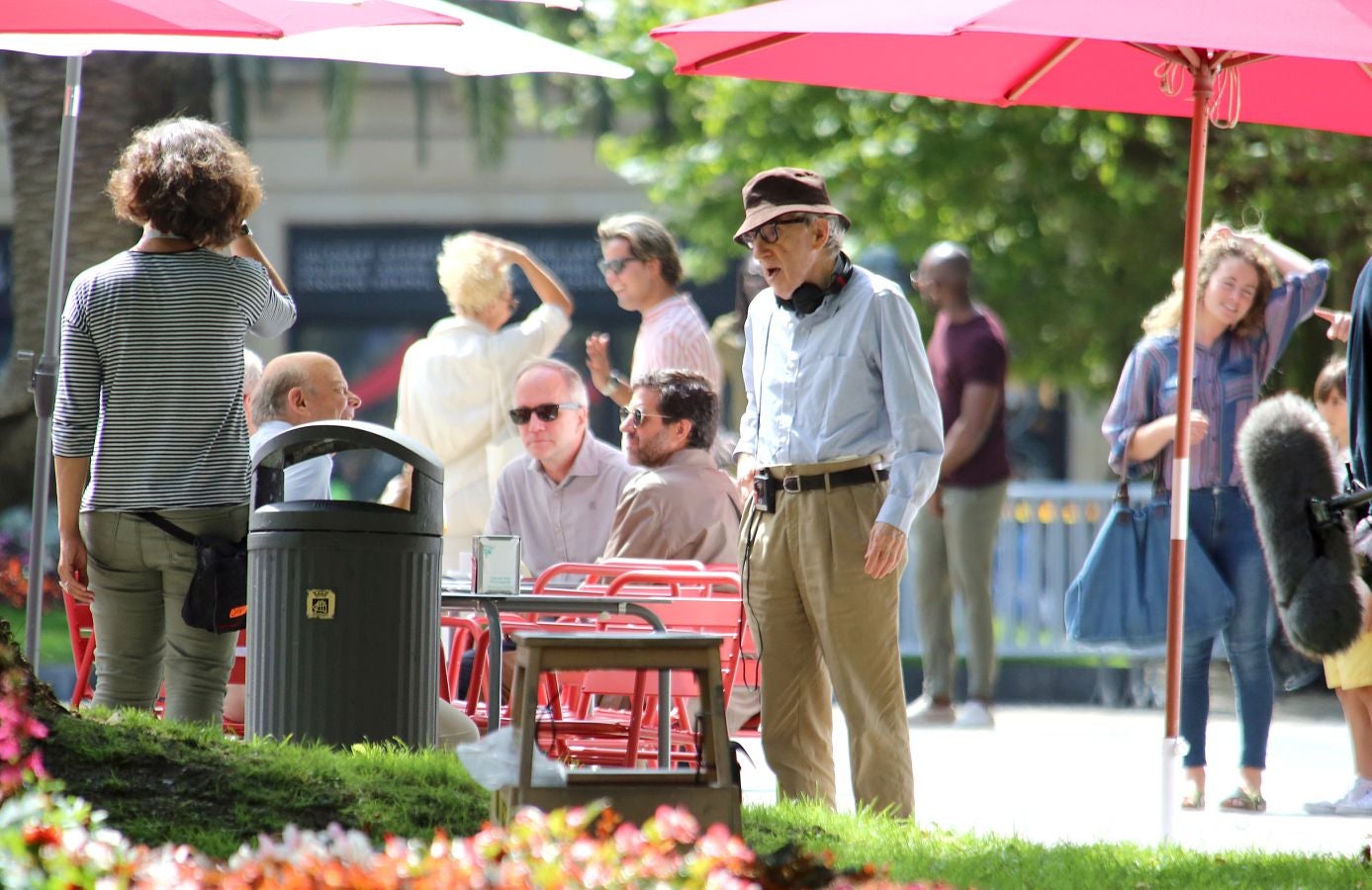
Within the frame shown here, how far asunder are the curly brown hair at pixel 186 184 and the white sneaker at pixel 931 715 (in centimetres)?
614

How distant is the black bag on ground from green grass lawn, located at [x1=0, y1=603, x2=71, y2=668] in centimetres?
638

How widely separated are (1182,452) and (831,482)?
1.10 metres

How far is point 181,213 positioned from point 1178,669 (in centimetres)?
322

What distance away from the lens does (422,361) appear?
9352 millimetres

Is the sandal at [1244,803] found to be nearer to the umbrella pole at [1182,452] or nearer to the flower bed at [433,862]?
the umbrella pole at [1182,452]

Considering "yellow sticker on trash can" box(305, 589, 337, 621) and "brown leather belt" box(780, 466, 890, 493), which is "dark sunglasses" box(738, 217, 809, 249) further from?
"yellow sticker on trash can" box(305, 589, 337, 621)

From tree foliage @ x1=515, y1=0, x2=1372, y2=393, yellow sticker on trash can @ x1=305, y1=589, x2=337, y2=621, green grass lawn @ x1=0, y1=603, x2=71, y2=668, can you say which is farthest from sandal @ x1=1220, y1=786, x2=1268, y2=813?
green grass lawn @ x1=0, y1=603, x2=71, y2=668

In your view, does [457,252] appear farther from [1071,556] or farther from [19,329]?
[1071,556]

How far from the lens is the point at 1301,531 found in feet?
20.3

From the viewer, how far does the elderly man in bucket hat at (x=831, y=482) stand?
239 inches

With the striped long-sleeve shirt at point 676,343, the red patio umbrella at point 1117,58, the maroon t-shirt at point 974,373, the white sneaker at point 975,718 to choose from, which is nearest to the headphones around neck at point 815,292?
the red patio umbrella at point 1117,58

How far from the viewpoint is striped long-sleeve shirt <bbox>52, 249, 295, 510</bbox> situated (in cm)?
611

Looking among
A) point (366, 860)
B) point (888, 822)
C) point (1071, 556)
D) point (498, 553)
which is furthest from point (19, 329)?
point (366, 860)

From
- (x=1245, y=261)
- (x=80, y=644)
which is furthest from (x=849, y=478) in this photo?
(x=80, y=644)
